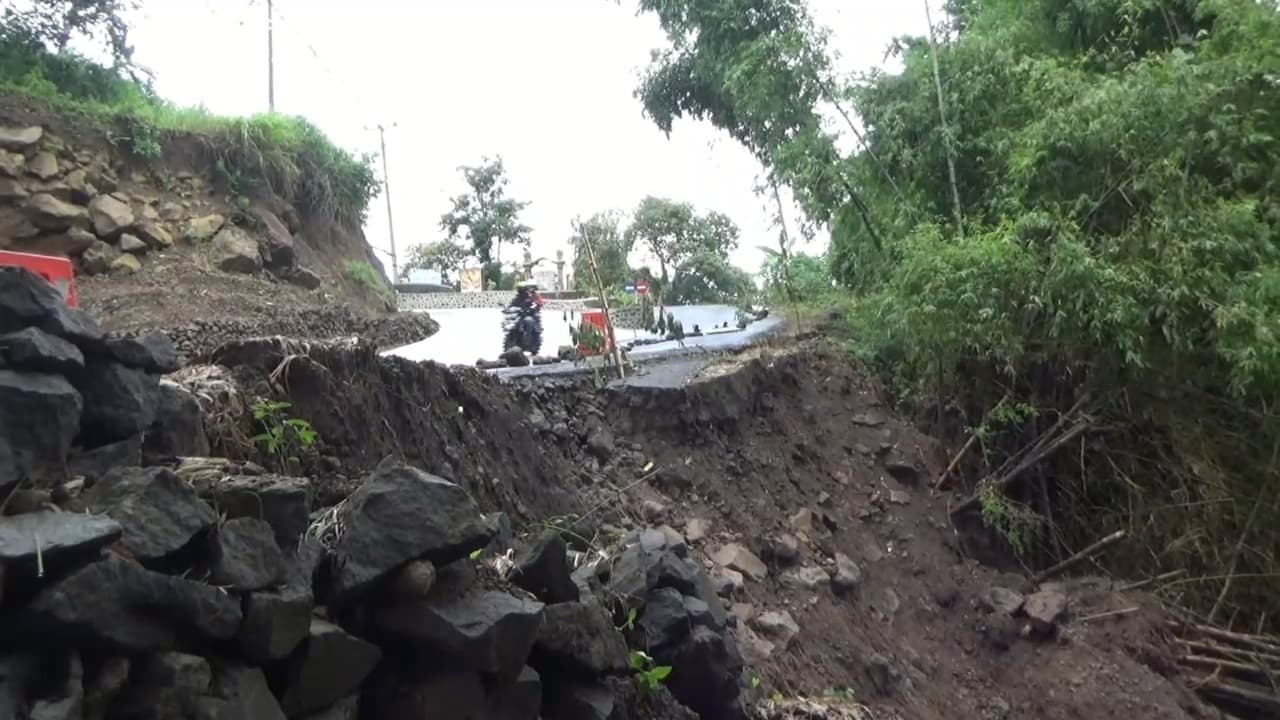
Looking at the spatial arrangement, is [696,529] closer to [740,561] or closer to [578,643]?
[740,561]

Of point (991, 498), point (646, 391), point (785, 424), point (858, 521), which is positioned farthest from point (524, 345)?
point (991, 498)

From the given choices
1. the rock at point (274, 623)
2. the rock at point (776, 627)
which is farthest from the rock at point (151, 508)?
the rock at point (776, 627)

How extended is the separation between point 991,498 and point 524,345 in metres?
3.53

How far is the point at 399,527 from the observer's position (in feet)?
8.38

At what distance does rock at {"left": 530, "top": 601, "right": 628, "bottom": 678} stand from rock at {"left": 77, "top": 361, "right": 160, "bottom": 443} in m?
1.20

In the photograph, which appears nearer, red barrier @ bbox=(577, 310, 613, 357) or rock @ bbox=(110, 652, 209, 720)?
rock @ bbox=(110, 652, 209, 720)

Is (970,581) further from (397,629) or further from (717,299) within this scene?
(717,299)

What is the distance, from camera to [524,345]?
24.1ft

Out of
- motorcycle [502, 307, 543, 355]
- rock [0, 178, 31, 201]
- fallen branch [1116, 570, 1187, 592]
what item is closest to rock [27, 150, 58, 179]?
rock [0, 178, 31, 201]

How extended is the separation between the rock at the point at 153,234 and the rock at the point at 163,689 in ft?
21.4

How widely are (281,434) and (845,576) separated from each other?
3892 mm

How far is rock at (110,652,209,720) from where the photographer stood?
6.49 ft

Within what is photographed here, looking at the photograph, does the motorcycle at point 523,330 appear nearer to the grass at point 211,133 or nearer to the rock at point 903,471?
the rock at point 903,471

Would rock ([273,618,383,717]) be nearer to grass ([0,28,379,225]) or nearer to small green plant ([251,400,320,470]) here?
small green plant ([251,400,320,470])
